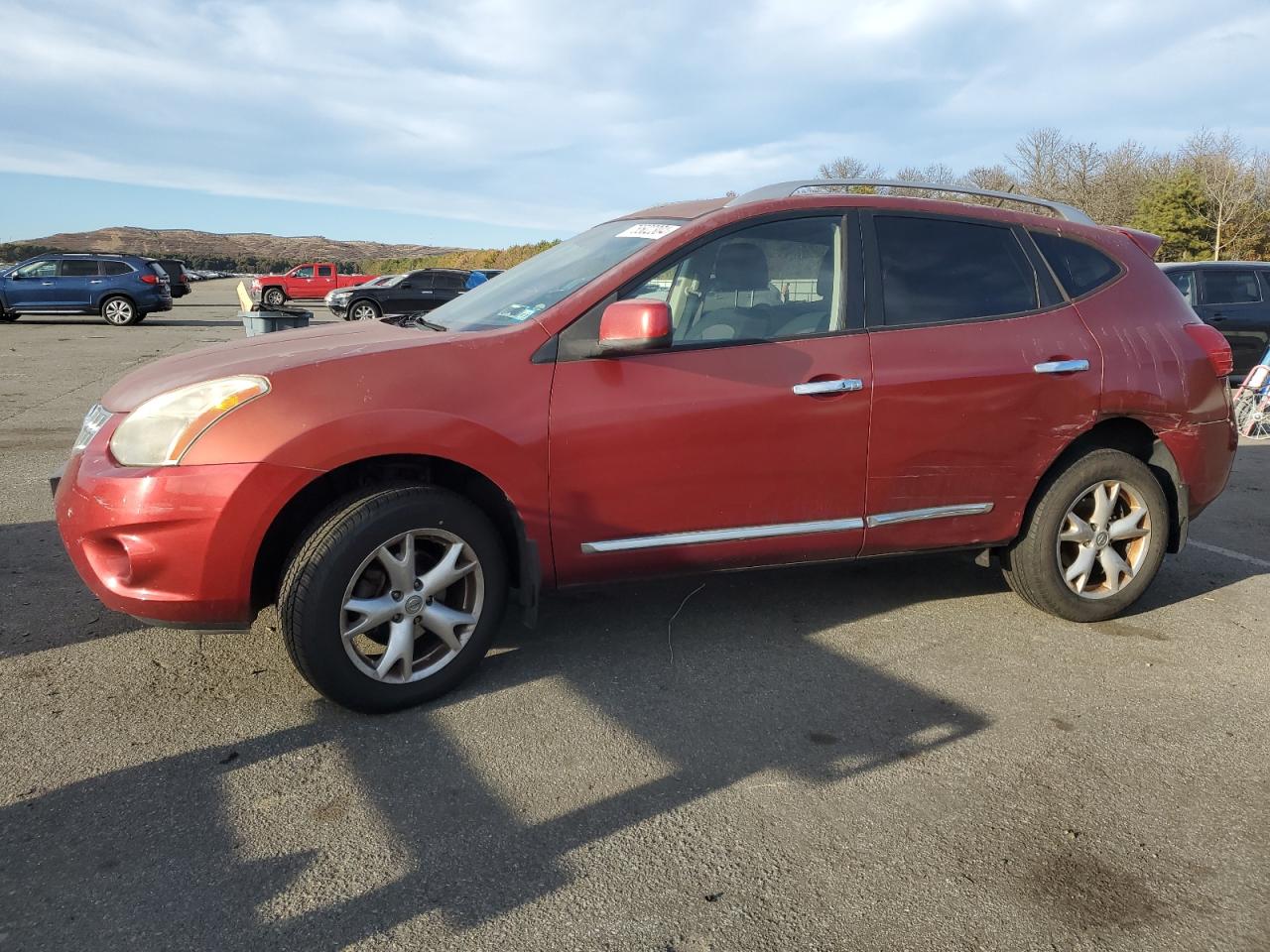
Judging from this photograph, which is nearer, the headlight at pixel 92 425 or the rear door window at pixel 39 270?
the headlight at pixel 92 425

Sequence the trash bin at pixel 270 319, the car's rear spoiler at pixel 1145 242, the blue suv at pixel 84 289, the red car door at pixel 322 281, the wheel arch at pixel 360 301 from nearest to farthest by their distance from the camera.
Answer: the car's rear spoiler at pixel 1145 242 < the trash bin at pixel 270 319 < the blue suv at pixel 84 289 < the wheel arch at pixel 360 301 < the red car door at pixel 322 281

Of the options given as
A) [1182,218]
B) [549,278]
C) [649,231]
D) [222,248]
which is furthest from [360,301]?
[222,248]

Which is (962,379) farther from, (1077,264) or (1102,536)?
(1102,536)

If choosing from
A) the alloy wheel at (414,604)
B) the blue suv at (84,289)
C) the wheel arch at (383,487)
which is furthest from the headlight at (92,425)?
the blue suv at (84,289)

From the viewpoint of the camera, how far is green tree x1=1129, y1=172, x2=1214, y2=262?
39.4m

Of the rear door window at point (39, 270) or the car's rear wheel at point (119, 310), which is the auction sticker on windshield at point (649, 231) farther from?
the rear door window at point (39, 270)

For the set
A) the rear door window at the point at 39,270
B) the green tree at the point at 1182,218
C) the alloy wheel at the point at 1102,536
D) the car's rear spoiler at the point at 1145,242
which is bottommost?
the alloy wheel at the point at 1102,536

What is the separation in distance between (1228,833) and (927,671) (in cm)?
114

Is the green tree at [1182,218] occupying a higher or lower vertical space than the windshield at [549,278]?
higher

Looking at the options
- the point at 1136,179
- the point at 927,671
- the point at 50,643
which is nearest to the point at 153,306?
the point at 50,643

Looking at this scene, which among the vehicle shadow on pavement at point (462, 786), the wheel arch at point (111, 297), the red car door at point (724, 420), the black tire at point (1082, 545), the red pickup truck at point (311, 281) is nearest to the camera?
the vehicle shadow on pavement at point (462, 786)

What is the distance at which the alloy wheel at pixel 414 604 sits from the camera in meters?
3.03

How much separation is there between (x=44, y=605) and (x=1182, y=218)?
1774 inches

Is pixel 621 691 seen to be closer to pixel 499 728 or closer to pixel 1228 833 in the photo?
pixel 499 728
